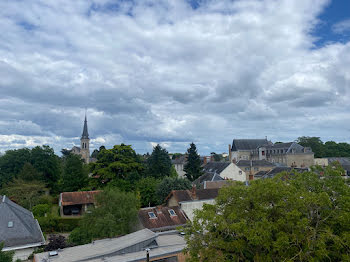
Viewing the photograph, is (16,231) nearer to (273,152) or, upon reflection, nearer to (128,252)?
(128,252)

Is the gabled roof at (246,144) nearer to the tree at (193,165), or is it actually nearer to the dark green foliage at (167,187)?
the tree at (193,165)

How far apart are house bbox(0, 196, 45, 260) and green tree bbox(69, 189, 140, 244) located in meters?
3.57

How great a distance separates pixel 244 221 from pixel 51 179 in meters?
46.0

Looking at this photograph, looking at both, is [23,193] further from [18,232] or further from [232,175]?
[232,175]

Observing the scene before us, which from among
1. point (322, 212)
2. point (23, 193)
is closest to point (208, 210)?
point (322, 212)

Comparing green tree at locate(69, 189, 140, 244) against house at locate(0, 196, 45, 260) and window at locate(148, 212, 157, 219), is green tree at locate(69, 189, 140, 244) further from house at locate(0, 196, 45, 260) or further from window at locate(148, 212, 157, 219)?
house at locate(0, 196, 45, 260)

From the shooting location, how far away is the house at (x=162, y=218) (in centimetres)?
2573

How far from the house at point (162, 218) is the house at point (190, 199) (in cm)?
88

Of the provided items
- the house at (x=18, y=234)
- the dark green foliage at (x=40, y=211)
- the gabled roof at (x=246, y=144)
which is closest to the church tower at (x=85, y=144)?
the gabled roof at (x=246, y=144)

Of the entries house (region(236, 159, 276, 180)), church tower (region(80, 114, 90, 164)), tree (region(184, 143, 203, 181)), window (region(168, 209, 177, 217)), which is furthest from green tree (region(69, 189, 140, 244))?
church tower (region(80, 114, 90, 164))

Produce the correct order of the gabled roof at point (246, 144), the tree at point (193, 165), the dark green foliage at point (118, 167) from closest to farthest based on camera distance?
the dark green foliage at point (118, 167)
the tree at point (193, 165)
the gabled roof at point (246, 144)

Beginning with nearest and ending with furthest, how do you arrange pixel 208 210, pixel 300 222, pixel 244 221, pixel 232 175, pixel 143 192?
pixel 300 222
pixel 244 221
pixel 208 210
pixel 143 192
pixel 232 175

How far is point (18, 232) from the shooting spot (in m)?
23.7

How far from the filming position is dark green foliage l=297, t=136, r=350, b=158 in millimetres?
93125
